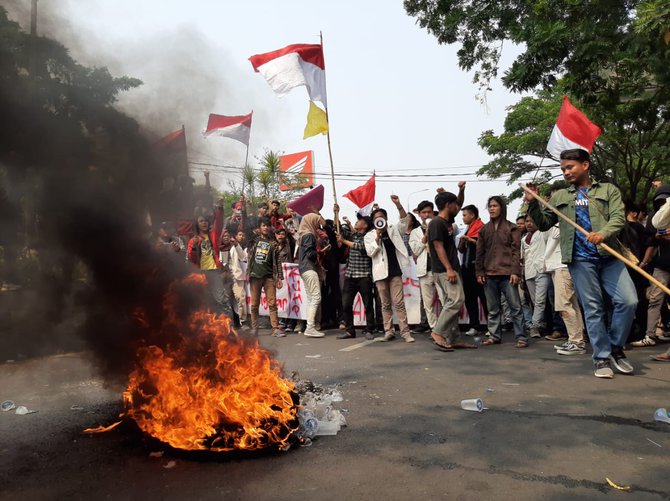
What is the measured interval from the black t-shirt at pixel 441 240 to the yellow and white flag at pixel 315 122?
3.92 m

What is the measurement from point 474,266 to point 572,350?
2557 millimetres

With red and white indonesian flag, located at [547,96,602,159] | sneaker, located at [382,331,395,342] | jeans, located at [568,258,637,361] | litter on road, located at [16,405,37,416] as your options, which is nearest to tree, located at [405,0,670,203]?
red and white indonesian flag, located at [547,96,602,159]

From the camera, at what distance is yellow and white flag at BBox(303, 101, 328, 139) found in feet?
34.3

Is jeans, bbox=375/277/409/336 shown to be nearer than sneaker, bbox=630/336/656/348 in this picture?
No

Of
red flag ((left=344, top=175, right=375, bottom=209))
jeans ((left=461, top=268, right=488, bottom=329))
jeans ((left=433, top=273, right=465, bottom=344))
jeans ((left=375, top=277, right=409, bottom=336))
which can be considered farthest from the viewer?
red flag ((left=344, top=175, right=375, bottom=209))

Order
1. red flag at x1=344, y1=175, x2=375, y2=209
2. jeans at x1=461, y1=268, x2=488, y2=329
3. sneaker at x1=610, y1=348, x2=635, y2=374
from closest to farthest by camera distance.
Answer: sneaker at x1=610, y1=348, x2=635, y2=374, jeans at x1=461, y1=268, x2=488, y2=329, red flag at x1=344, y1=175, x2=375, y2=209

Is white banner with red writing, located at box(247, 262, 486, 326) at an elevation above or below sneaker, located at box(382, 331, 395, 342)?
above

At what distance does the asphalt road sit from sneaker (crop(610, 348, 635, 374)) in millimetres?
132

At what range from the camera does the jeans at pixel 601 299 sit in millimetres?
5289

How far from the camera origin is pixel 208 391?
3.70 metres

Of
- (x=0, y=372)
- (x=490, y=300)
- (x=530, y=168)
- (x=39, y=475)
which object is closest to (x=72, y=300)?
(x=39, y=475)

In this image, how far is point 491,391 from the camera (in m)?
4.95

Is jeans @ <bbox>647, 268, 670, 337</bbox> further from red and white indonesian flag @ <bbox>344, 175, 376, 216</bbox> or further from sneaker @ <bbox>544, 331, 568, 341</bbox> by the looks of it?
red and white indonesian flag @ <bbox>344, 175, 376, 216</bbox>

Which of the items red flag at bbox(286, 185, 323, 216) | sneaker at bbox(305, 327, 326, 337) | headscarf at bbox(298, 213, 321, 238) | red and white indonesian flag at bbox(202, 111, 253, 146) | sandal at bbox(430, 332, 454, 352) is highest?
red and white indonesian flag at bbox(202, 111, 253, 146)
